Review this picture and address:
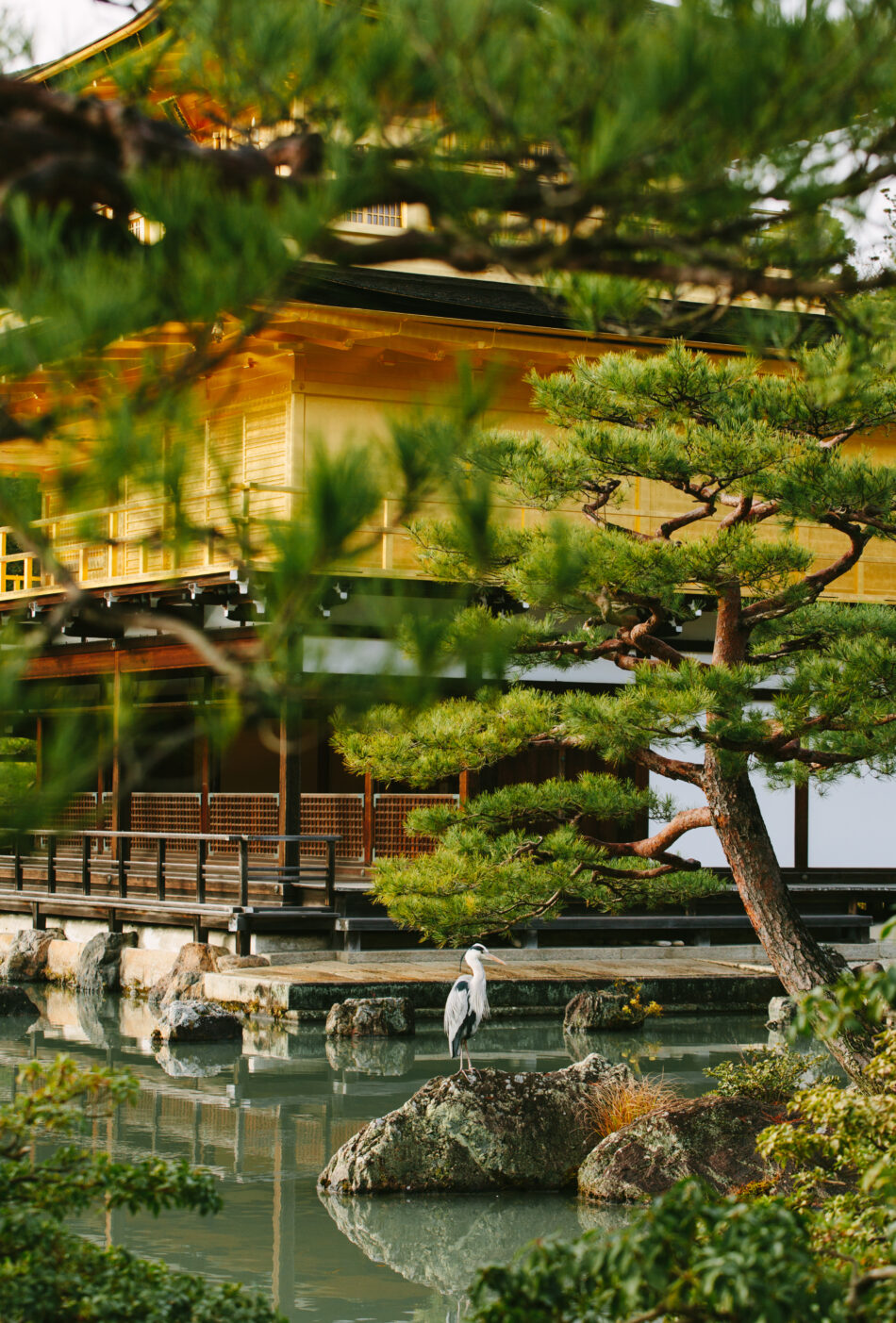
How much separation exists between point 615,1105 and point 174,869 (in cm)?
948

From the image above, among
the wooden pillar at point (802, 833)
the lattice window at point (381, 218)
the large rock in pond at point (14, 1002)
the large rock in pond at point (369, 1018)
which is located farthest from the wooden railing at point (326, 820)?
the lattice window at point (381, 218)

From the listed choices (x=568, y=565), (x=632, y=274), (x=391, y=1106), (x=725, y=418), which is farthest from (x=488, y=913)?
(x=632, y=274)

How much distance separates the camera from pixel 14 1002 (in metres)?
14.1

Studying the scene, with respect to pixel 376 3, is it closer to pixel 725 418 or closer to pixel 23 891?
pixel 725 418

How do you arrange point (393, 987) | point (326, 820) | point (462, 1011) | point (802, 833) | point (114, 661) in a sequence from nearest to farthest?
point (462, 1011)
point (393, 987)
point (326, 820)
point (802, 833)
point (114, 661)

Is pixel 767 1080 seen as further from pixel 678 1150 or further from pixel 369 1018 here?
pixel 369 1018

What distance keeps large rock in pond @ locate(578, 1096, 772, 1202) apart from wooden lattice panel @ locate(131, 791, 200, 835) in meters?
11.9

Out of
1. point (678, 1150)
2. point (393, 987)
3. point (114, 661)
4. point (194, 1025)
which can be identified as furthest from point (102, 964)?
point (678, 1150)

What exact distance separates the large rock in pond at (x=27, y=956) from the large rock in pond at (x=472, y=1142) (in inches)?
395

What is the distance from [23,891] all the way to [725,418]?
13.1 metres

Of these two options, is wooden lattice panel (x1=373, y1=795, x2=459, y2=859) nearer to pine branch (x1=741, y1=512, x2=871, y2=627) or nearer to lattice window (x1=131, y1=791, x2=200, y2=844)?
lattice window (x1=131, y1=791, x2=200, y2=844)

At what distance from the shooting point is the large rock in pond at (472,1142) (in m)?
7.97

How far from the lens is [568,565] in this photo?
11.8ft

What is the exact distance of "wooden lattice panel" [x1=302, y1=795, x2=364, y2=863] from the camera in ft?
56.7
